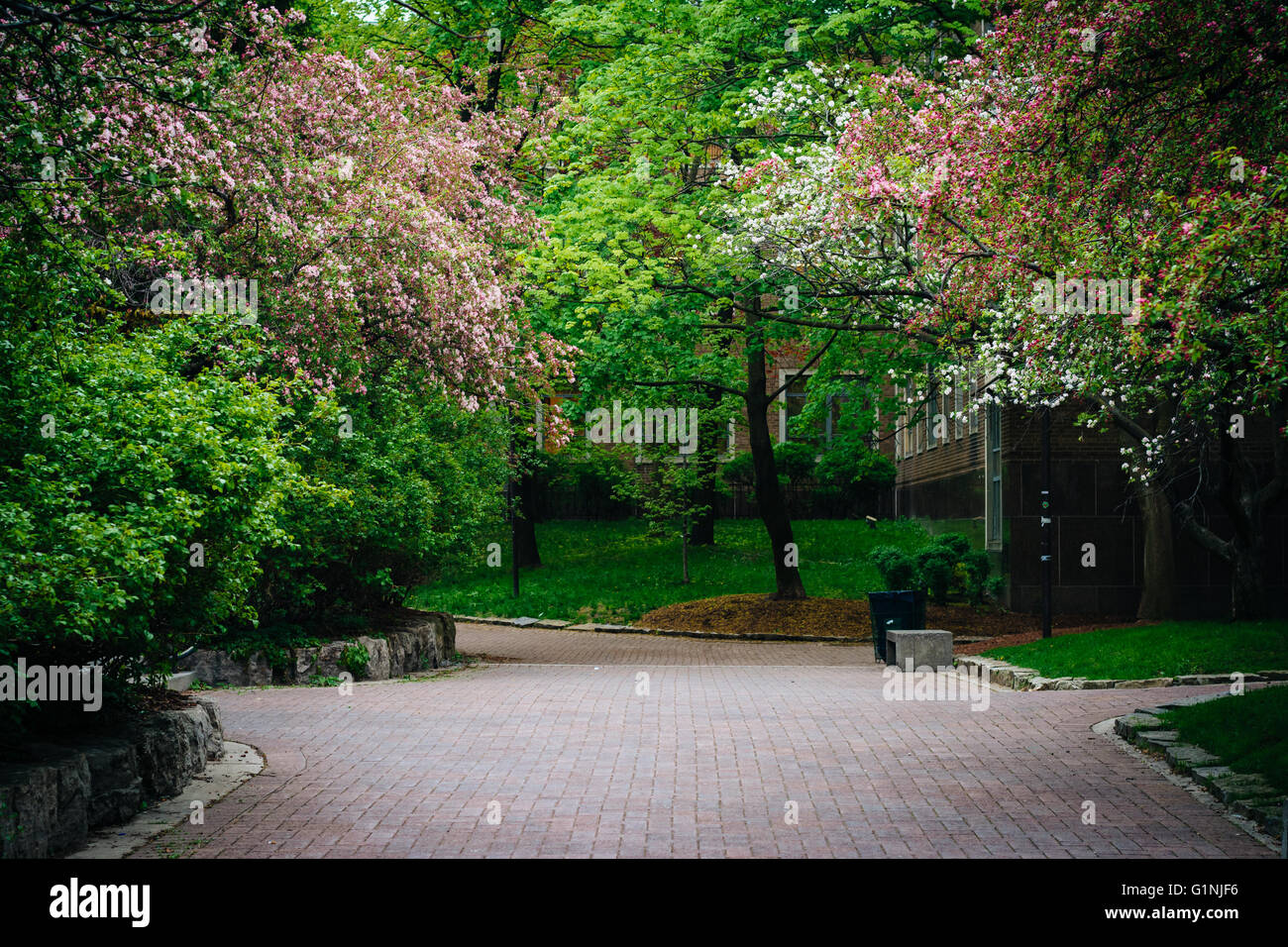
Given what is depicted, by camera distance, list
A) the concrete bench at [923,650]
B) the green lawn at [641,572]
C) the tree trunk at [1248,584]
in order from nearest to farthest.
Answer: the concrete bench at [923,650] → the tree trunk at [1248,584] → the green lawn at [641,572]

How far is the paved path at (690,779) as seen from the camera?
6965mm

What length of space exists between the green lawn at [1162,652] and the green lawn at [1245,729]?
3255mm

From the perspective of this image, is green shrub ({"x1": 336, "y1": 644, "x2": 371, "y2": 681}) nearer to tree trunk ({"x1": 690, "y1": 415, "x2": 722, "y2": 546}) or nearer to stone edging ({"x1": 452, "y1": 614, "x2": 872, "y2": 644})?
stone edging ({"x1": 452, "y1": 614, "x2": 872, "y2": 644})

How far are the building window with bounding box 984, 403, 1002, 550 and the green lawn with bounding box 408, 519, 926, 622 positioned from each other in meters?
3.04

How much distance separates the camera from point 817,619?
2450 centimetres

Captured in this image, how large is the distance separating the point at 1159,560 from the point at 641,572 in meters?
14.7

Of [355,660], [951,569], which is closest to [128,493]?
[355,660]

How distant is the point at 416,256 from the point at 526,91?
9832mm

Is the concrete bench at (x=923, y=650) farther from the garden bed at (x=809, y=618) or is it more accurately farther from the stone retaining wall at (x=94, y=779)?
the stone retaining wall at (x=94, y=779)

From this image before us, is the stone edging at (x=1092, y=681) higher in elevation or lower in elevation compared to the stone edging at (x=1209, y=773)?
lower

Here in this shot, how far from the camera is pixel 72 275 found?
8242 mm

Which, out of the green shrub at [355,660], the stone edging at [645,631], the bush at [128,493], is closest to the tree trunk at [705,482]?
the stone edging at [645,631]

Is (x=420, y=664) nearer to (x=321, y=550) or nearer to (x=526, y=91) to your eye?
(x=321, y=550)
